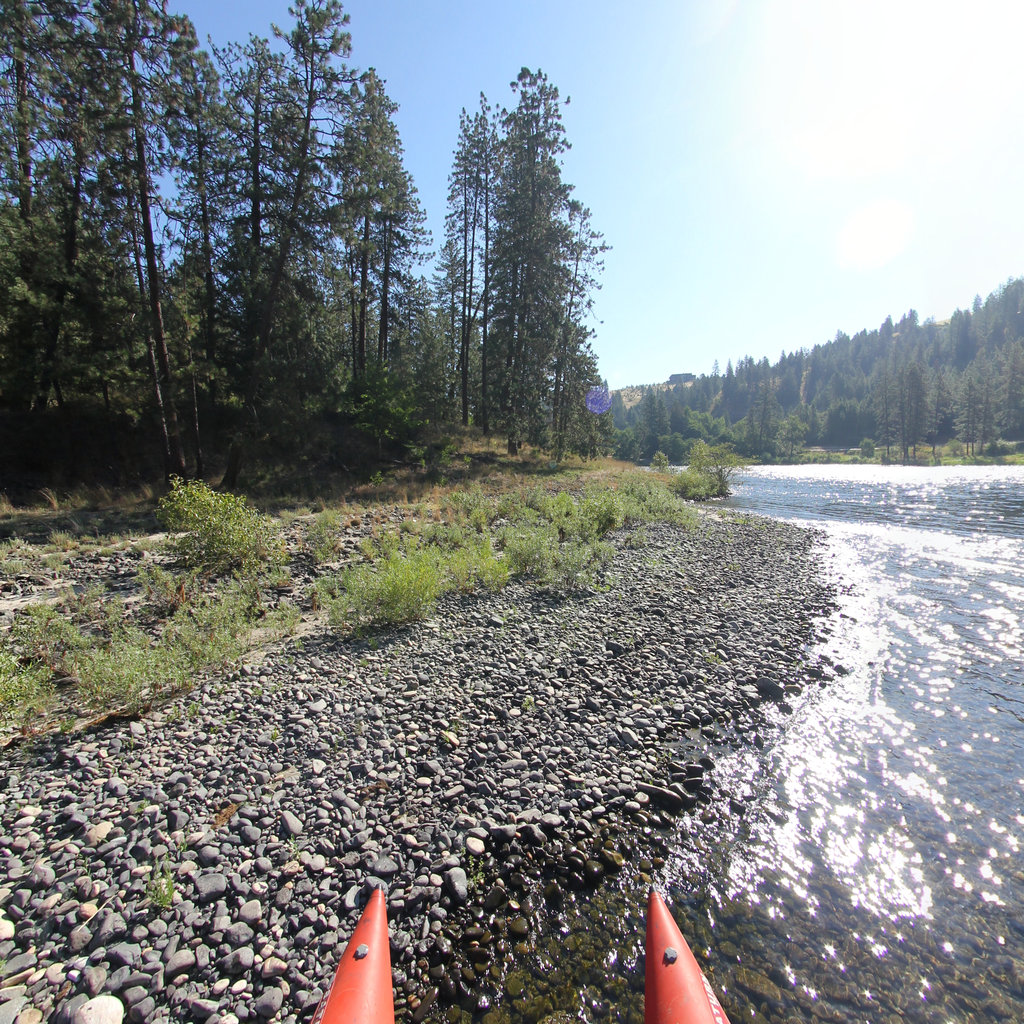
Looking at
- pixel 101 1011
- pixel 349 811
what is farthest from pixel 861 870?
pixel 101 1011

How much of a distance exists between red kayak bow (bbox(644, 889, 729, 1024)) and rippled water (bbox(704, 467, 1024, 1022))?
439 mm

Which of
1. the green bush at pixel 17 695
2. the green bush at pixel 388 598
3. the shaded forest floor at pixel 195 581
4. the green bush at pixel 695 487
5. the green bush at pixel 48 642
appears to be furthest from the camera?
the green bush at pixel 695 487

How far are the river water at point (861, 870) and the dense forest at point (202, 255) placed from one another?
60.0 ft

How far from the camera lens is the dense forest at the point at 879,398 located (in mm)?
71250

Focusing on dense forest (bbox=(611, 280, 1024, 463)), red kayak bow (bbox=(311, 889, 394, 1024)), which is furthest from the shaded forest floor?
dense forest (bbox=(611, 280, 1024, 463))

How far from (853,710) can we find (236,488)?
19604 millimetres

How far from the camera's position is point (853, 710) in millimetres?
6109

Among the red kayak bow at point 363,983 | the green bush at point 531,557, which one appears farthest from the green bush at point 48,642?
the green bush at point 531,557

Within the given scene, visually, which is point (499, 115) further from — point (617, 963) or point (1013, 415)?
point (1013, 415)

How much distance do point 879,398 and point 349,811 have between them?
103m

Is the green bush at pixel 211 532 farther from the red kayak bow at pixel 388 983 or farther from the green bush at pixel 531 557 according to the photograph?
the red kayak bow at pixel 388 983

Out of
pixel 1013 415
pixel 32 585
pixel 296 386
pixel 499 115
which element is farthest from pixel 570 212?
pixel 1013 415

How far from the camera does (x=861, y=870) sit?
385 cm

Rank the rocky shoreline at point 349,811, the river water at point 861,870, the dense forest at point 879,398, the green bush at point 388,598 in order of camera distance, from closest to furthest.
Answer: the rocky shoreline at point 349,811, the river water at point 861,870, the green bush at point 388,598, the dense forest at point 879,398
